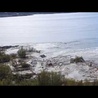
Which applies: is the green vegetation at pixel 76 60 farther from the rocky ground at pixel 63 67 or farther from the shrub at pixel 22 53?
the shrub at pixel 22 53

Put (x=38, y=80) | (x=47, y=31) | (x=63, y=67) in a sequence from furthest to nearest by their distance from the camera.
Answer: (x=47, y=31) → (x=63, y=67) → (x=38, y=80)

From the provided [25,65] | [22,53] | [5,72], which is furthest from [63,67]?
[5,72]

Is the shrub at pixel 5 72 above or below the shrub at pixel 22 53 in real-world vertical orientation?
below

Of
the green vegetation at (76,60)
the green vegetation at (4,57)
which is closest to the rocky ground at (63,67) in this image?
the green vegetation at (76,60)

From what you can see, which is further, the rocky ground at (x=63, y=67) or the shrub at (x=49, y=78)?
the rocky ground at (x=63, y=67)

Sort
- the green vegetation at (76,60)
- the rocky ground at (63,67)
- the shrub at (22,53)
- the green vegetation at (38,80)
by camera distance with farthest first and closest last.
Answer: the shrub at (22,53)
the green vegetation at (76,60)
the rocky ground at (63,67)
the green vegetation at (38,80)

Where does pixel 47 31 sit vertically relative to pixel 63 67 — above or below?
above

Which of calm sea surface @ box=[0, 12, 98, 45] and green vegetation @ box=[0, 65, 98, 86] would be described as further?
calm sea surface @ box=[0, 12, 98, 45]

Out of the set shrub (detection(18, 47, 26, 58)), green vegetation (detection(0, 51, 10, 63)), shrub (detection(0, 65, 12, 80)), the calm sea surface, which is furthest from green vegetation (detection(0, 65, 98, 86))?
the calm sea surface

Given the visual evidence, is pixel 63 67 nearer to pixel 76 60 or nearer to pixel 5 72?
pixel 76 60

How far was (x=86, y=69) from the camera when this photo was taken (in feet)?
13.6

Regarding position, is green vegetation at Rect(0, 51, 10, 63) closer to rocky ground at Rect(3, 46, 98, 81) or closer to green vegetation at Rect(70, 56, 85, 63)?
rocky ground at Rect(3, 46, 98, 81)
